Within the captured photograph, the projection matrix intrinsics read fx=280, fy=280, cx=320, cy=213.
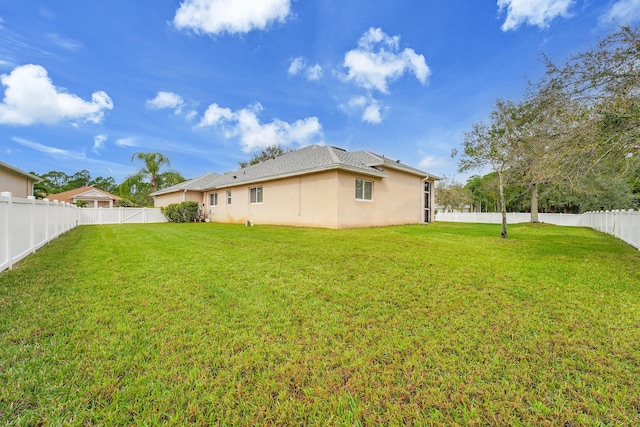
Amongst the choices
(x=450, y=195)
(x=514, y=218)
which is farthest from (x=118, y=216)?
(x=450, y=195)

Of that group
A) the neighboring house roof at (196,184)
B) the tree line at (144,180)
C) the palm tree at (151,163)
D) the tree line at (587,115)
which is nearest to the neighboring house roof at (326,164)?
the neighboring house roof at (196,184)

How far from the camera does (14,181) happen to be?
1767 centimetres

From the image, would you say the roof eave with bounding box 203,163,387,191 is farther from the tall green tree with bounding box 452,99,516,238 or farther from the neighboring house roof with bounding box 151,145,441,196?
the tall green tree with bounding box 452,99,516,238

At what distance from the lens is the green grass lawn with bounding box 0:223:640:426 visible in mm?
1736

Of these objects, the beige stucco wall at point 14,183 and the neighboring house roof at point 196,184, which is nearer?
the beige stucco wall at point 14,183

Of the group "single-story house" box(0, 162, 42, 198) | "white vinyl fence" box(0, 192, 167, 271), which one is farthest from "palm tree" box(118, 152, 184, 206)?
"white vinyl fence" box(0, 192, 167, 271)

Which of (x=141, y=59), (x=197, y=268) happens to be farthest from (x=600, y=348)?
(x=141, y=59)

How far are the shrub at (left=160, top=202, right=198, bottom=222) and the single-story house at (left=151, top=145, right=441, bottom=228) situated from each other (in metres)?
2.99

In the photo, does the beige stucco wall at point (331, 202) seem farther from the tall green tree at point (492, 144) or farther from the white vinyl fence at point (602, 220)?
the white vinyl fence at point (602, 220)

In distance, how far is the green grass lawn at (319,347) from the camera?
1736 millimetres

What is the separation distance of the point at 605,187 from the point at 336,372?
34.7m

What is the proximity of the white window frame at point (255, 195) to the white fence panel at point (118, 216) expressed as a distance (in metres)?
9.91

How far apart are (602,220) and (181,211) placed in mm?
26025

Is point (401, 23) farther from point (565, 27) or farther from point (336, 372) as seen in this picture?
point (336, 372)
